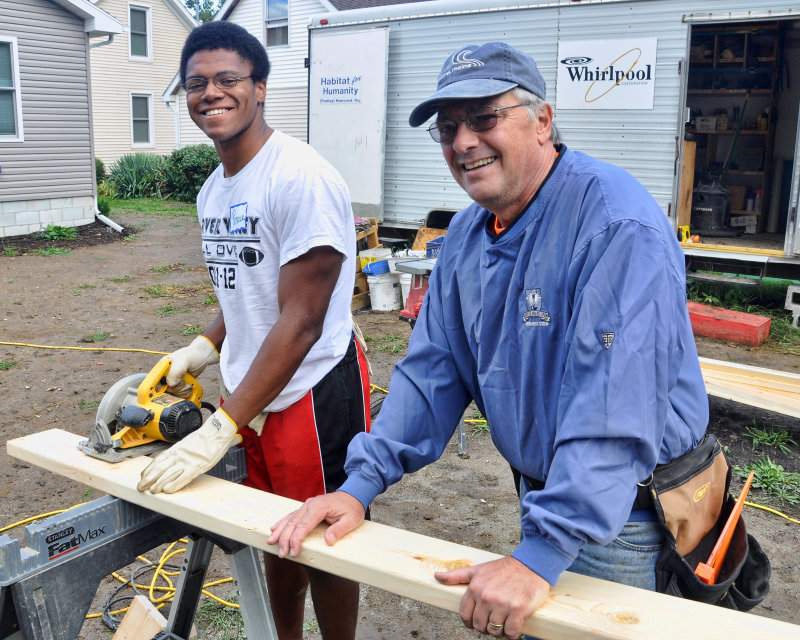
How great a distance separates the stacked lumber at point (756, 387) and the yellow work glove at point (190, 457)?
3.61 meters

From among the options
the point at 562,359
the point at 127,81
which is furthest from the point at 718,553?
the point at 127,81

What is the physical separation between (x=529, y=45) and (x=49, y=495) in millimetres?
7164

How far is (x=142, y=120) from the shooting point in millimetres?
23938

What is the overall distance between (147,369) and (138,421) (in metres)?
4.72

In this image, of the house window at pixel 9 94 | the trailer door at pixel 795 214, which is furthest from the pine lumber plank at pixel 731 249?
the house window at pixel 9 94

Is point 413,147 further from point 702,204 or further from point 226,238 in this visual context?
point 226,238

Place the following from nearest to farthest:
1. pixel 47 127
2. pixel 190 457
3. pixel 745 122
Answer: pixel 190 457, pixel 745 122, pixel 47 127

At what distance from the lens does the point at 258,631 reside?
241 centimetres

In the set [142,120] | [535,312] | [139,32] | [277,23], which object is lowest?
[535,312]

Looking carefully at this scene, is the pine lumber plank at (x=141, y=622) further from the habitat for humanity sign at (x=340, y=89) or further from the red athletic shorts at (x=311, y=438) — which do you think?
the habitat for humanity sign at (x=340, y=89)

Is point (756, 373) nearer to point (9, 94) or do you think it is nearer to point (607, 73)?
point (607, 73)

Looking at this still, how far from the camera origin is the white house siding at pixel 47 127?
13.2 meters

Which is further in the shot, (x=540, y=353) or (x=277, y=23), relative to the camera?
(x=277, y=23)

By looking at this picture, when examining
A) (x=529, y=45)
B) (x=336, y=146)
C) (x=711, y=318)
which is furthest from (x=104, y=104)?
(x=711, y=318)
